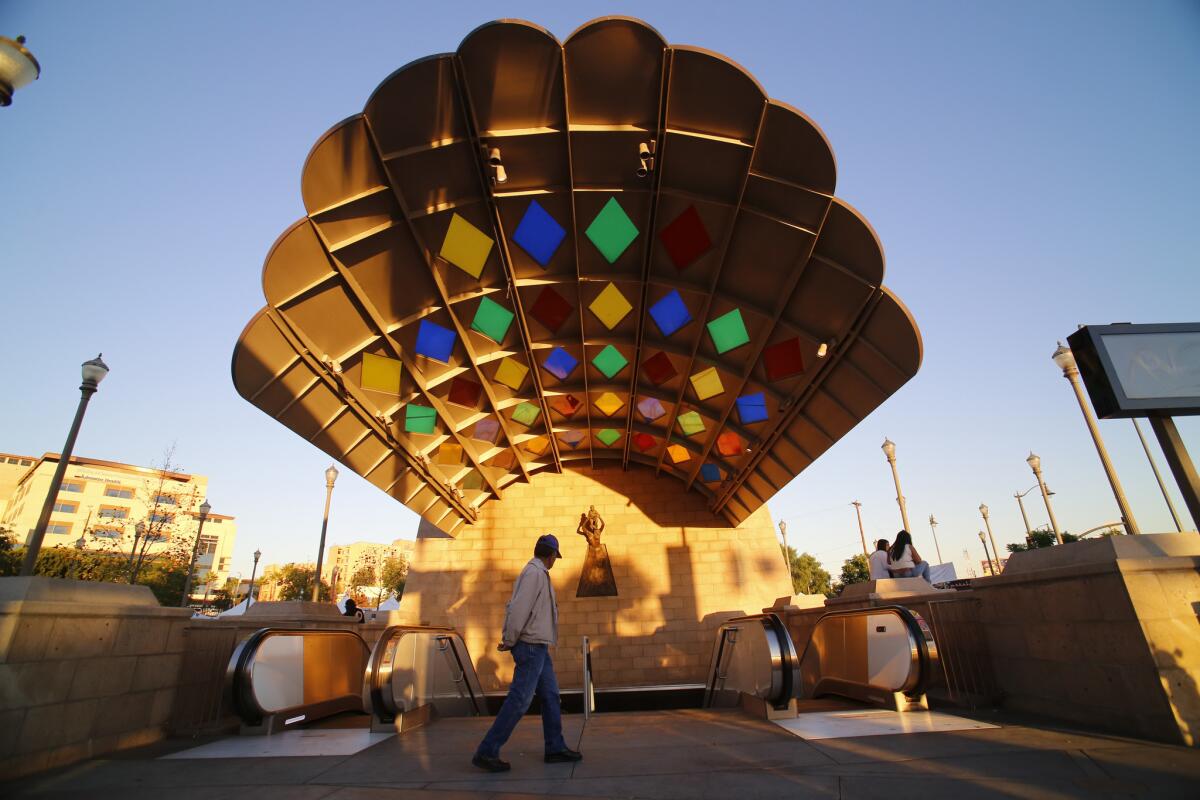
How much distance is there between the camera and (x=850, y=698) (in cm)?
755

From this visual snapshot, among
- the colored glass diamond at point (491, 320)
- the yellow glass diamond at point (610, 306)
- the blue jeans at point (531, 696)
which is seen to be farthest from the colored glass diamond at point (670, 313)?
the blue jeans at point (531, 696)

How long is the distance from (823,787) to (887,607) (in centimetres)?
379

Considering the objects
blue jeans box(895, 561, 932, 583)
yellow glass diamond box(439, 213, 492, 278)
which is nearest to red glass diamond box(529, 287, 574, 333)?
yellow glass diamond box(439, 213, 492, 278)

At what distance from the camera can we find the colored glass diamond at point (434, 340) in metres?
10.2

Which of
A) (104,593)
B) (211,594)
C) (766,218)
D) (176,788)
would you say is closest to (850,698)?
(766,218)

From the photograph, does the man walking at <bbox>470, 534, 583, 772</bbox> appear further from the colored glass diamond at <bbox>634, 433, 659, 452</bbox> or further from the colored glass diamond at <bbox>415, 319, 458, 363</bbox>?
the colored glass diamond at <bbox>634, 433, 659, 452</bbox>

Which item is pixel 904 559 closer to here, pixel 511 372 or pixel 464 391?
pixel 511 372

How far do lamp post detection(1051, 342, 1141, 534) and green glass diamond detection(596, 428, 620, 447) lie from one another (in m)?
11.1

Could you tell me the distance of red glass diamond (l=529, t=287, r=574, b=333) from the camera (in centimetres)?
1048

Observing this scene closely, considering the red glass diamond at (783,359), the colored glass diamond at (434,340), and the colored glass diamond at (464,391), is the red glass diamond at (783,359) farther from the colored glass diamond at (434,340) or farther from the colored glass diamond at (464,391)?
the colored glass diamond at (464,391)

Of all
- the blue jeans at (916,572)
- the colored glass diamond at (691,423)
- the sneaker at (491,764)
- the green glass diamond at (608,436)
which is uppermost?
the green glass diamond at (608,436)

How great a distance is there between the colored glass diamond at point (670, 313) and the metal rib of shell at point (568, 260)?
0.03 meters

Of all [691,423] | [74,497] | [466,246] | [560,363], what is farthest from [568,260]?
[74,497]

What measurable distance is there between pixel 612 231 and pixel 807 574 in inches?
2306
